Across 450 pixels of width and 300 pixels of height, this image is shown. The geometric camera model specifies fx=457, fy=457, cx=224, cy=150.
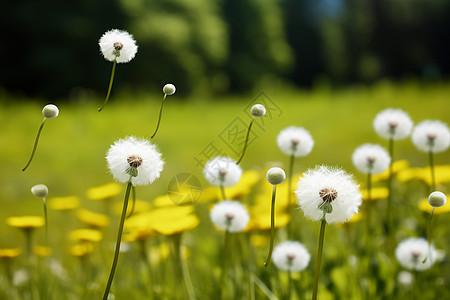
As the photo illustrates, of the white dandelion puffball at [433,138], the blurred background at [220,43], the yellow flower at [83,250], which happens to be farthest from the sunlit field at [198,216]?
the blurred background at [220,43]

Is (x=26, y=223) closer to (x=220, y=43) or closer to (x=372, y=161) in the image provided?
(x=372, y=161)

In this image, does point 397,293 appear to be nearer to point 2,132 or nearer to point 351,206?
point 351,206

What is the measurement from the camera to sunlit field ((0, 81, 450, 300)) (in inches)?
37.3

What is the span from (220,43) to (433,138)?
43.7 ft

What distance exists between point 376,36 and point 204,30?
11.2 metres

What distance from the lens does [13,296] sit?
3.12ft

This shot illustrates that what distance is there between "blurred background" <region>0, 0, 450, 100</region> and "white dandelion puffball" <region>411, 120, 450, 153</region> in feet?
4.76

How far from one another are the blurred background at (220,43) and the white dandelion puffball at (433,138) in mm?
1451

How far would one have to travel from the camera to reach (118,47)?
0.47 m

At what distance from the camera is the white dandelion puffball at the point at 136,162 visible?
47 cm

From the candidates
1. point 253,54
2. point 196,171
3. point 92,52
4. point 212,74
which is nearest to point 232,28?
point 253,54

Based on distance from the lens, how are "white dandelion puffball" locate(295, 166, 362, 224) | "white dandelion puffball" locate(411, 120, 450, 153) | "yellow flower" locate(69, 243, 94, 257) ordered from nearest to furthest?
"white dandelion puffball" locate(295, 166, 362, 224) < "white dandelion puffball" locate(411, 120, 450, 153) < "yellow flower" locate(69, 243, 94, 257)

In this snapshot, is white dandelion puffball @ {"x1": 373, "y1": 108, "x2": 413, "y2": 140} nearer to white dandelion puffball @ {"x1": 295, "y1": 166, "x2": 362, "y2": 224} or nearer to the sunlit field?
the sunlit field

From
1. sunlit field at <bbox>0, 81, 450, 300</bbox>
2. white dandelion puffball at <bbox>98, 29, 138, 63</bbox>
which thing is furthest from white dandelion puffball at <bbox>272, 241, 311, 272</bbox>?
white dandelion puffball at <bbox>98, 29, 138, 63</bbox>
